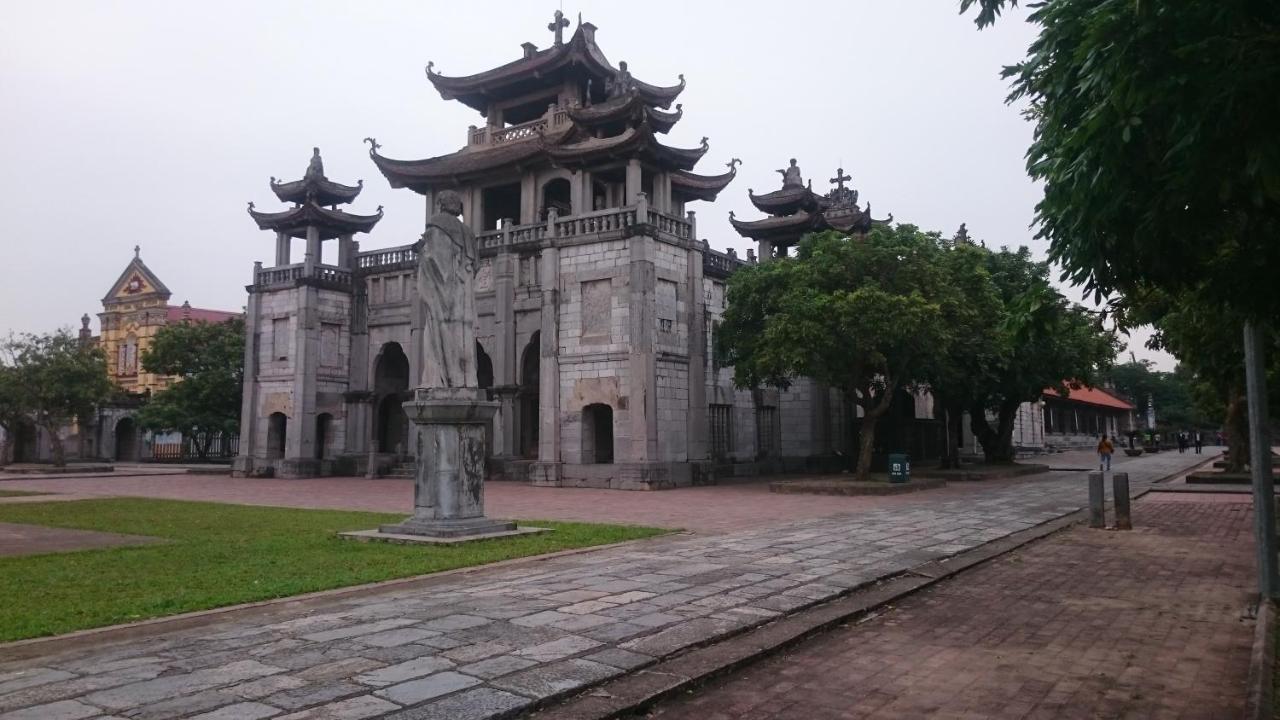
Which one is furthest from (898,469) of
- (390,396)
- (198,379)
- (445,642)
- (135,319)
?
(135,319)

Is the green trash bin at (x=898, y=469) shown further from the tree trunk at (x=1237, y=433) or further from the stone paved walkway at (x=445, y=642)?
the stone paved walkway at (x=445, y=642)

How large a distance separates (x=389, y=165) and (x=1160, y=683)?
121 feet

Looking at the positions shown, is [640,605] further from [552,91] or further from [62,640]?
[552,91]

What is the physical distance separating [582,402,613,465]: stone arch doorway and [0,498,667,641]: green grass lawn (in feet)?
40.3

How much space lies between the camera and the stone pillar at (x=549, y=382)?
28.6 metres

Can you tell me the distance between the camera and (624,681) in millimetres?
5684

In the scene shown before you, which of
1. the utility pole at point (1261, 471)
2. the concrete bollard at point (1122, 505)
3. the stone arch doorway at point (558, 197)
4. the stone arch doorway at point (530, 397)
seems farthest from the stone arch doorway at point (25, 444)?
the utility pole at point (1261, 471)

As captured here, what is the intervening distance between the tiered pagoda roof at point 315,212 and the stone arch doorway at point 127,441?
23.9 meters

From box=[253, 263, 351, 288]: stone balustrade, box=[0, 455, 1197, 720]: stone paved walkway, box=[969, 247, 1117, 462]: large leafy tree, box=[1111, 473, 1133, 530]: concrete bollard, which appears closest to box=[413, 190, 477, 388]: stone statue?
box=[0, 455, 1197, 720]: stone paved walkway

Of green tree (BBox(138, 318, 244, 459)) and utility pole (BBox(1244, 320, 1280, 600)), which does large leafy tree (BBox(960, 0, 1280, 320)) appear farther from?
green tree (BBox(138, 318, 244, 459))

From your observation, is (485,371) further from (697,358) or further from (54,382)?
(54,382)

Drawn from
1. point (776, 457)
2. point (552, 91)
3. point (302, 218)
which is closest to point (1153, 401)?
point (776, 457)

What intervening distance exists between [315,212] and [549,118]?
1081cm

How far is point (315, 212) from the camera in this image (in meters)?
37.1
